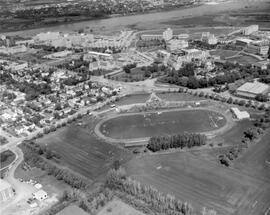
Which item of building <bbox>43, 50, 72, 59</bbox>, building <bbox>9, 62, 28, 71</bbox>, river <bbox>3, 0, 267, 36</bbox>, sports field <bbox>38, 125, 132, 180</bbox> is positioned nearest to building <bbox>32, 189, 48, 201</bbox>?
sports field <bbox>38, 125, 132, 180</bbox>

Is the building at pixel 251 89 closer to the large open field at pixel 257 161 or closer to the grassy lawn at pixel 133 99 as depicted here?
the large open field at pixel 257 161

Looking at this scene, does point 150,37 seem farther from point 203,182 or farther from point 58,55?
point 203,182

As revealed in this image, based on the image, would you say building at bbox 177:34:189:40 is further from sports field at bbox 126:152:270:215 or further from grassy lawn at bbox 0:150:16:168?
grassy lawn at bbox 0:150:16:168

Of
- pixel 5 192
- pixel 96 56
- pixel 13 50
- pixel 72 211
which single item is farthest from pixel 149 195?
pixel 13 50

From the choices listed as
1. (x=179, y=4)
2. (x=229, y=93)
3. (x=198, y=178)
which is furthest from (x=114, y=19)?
(x=198, y=178)

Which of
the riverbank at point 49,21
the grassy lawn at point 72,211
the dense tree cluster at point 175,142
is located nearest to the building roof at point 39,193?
the grassy lawn at point 72,211
